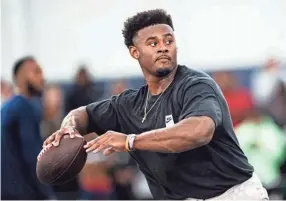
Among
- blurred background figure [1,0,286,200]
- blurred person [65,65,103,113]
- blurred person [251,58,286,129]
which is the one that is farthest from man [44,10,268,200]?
blurred person [65,65,103,113]

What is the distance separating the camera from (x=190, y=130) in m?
3.95

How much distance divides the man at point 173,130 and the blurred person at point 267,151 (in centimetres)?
280

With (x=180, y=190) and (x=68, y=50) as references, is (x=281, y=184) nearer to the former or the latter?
(x=180, y=190)

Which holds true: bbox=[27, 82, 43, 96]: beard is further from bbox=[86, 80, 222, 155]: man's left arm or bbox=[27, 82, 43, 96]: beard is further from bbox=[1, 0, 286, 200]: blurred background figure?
bbox=[86, 80, 222, 155]: man's left arm

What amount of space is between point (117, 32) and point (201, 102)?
23.8ft

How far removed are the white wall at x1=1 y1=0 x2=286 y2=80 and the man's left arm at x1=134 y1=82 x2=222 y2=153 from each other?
5.53 metres

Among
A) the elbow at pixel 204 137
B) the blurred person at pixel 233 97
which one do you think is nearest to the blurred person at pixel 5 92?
the blurred person at pixel 233 97

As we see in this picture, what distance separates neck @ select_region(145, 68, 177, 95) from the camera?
4.57 meters

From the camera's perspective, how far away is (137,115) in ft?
15.5

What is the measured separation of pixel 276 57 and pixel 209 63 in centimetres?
160

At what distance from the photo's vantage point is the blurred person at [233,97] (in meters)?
8.03

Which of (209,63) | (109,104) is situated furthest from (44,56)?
(109,104)

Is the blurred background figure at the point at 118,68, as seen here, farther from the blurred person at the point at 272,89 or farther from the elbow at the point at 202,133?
the elbow at the point at 202,133

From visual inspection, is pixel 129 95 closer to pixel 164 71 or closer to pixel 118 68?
pixel 164 71
